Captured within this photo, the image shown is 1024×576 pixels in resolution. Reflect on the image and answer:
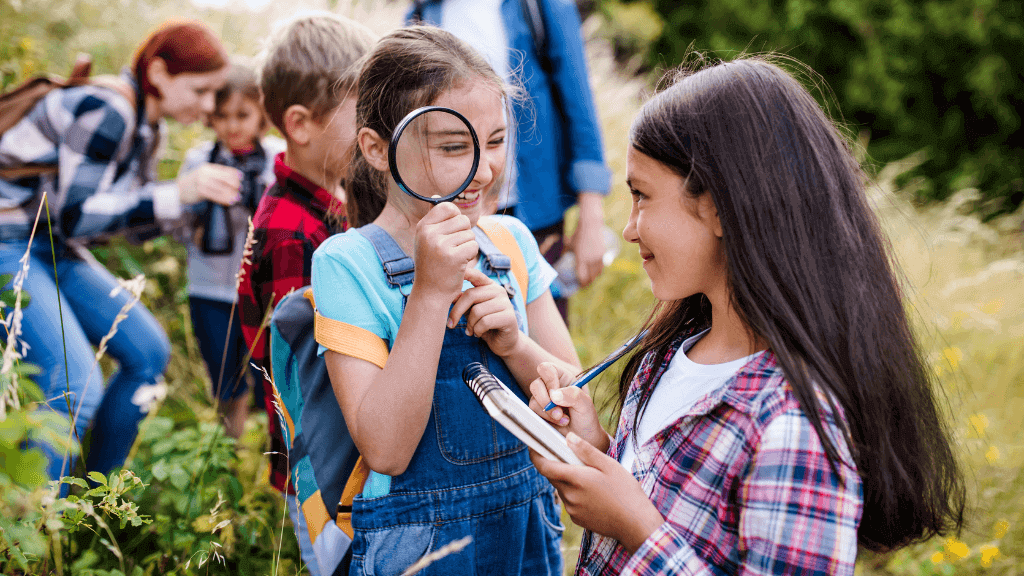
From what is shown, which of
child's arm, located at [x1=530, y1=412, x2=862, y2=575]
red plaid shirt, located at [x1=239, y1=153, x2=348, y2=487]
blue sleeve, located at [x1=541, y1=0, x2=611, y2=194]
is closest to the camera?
child's arm, located at [x1=530, y1=412, x2=862, y2=575]

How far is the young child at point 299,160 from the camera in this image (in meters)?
1.91

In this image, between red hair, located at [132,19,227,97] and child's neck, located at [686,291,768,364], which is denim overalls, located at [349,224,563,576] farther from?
red hair, located at [132,19,227,97]

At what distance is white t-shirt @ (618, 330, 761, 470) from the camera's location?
1266mm

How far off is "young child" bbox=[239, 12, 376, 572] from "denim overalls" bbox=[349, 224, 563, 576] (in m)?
0.56

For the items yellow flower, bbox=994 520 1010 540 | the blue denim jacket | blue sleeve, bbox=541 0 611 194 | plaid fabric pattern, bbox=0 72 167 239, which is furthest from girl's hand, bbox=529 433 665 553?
yellow flower, bbox=994 520 1010 540

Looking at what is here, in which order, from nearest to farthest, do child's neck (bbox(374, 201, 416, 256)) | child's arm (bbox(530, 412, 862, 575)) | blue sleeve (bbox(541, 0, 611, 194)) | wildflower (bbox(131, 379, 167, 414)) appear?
child's arm (bbox(530, 412, 862, 575)), child's neck (bbox(374, 201, 416, 256)), wildflower (bbox(131, 379, 167, 414)), blue sleeve (bbox(541, 0, 611, 194))

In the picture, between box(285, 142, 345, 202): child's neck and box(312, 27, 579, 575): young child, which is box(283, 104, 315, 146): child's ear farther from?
box(312, 27, 579, 575): young child

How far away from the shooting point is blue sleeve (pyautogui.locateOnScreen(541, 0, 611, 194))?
2762 millimetres

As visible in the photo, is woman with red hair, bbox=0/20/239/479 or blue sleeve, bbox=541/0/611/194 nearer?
woman with red hair, bbox=0/20/239/479

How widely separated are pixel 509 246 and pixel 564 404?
453mm

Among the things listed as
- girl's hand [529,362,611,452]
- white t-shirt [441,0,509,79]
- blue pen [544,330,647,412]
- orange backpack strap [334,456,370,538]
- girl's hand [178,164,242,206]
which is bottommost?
orange backpack strap [334,456,370,538]

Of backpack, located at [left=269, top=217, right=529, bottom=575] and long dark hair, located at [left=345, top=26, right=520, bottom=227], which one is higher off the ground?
long dark hair, located at [left=345, top=26, right=520, bottom=227]

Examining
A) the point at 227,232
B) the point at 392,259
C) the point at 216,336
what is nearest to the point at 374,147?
the point at 392,259

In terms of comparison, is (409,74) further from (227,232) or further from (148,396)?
(227,232)
